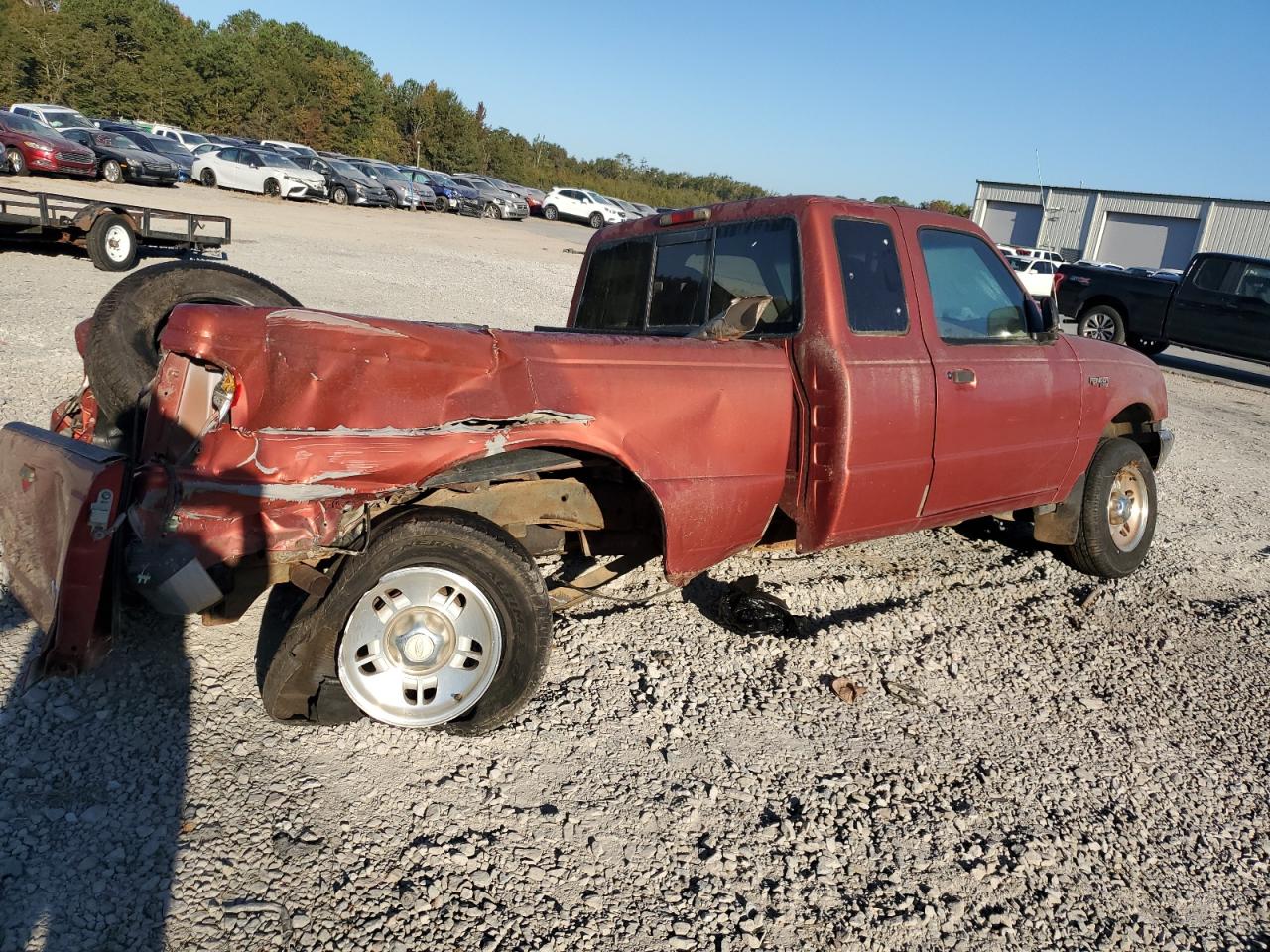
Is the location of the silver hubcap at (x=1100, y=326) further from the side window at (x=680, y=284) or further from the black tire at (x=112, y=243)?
the black tire at (x=112, y=243)

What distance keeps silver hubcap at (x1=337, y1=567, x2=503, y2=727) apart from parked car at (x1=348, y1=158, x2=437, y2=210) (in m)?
34.4

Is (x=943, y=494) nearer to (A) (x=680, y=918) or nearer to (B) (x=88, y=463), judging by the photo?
(A) (x=680, y=918)

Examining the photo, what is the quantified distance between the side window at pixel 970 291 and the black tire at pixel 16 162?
80.6ft

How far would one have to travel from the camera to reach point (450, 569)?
3.14 meters

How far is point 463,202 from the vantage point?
37781 millimetres

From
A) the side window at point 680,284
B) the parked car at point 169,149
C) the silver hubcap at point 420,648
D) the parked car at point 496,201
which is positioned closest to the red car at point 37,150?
the parked car at point 169,149

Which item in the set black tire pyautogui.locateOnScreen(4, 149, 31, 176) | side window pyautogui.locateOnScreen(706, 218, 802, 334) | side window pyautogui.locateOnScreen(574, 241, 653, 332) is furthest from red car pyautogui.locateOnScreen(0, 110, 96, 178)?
side window pyautogui.locateOnScreen(706, 218, 802, 334)

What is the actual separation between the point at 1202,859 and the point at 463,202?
38.3 m

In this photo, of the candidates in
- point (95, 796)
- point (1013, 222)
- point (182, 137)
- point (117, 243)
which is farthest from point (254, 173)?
point (1013, 222)

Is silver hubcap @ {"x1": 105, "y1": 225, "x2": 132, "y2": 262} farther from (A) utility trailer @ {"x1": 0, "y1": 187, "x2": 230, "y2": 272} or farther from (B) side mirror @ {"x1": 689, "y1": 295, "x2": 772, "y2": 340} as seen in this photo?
(B) side mirror @ {"x1": 689, "y1": 295, "x2": 772, "y2": 340}

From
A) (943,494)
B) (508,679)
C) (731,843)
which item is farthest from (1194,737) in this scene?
(508,679)

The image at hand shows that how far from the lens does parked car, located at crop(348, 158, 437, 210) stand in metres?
34.8

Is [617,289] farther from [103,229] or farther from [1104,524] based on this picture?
[103,229]

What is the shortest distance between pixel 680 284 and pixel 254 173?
98.2ft
